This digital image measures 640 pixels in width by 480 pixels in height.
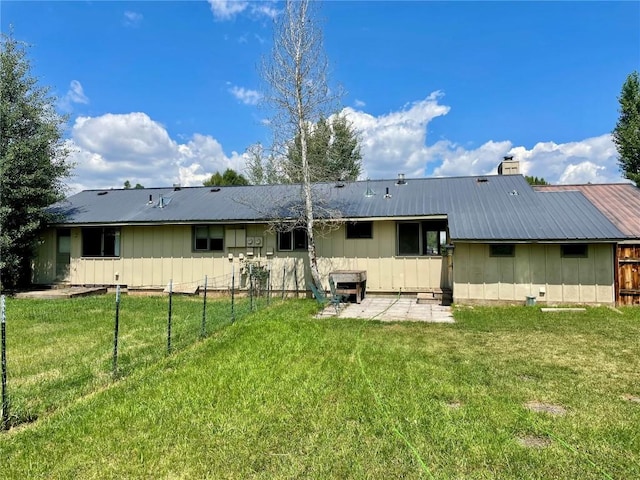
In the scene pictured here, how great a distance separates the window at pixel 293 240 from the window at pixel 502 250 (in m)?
5.18

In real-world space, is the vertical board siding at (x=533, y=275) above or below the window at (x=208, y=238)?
below

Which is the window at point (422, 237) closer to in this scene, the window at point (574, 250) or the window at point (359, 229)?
the window at point (359, 229)

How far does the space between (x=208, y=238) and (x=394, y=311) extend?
641cm

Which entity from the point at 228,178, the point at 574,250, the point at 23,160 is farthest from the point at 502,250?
the point at 228,178

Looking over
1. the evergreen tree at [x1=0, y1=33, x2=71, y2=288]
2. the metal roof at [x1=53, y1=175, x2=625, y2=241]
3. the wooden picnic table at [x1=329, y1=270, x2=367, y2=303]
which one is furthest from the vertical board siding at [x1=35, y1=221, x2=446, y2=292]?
the evergreen tree at [x1=0, y1=33, x2=71, y2=288]

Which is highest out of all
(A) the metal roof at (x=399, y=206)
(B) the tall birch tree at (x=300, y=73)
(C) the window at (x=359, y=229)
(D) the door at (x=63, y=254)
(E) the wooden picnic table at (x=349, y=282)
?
(B) the tall birch tree at (x=300, y=73)

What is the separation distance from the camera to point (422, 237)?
36.5 ft

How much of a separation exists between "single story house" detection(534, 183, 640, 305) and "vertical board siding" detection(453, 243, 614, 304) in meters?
0.47

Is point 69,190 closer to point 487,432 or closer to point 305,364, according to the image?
→ point 305,364

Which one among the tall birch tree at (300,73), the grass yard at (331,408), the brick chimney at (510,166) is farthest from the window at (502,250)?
the brick chimney at (510,166)

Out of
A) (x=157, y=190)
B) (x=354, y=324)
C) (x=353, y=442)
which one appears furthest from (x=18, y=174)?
(x=353, y=442)

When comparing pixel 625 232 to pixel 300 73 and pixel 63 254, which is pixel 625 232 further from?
pixel 63 254

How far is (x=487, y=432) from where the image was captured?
290cm

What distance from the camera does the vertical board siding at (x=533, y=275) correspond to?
362 inches
